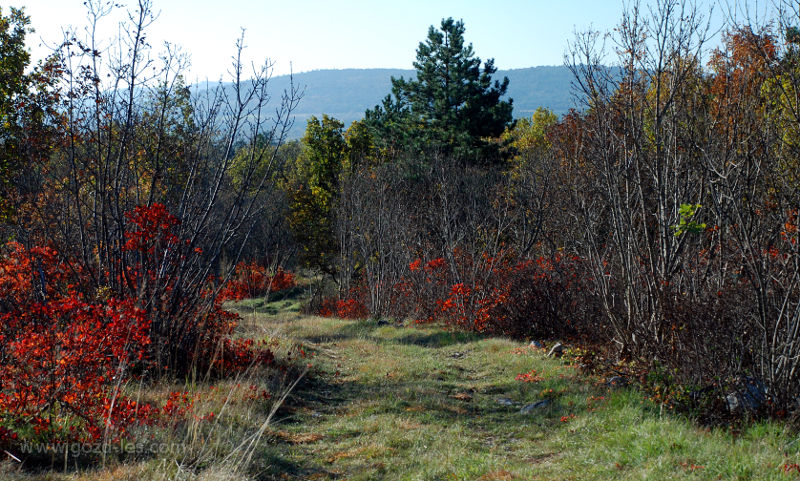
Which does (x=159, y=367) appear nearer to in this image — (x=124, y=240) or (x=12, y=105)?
(x=124, y=240)

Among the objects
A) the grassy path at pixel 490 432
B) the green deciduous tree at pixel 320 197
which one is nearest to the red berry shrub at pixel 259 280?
the green deciduous tree at pixel 320 197

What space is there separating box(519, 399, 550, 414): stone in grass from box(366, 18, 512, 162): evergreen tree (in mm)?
19640

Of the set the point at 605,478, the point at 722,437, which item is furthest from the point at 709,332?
the point at 605,478

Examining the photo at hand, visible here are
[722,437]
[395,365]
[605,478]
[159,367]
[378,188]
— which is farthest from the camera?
[378,188]

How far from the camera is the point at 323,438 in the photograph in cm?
595

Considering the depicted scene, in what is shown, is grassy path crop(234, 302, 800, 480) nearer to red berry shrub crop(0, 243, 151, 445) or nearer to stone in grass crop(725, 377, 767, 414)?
stone in grass crop(725, 377, 767, 414)

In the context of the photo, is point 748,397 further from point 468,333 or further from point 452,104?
point 452,104

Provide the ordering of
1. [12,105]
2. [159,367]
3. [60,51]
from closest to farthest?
[159,367], [60,51], [12,105]

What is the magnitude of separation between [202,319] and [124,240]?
155 cm

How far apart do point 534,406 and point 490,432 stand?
3.20 ft

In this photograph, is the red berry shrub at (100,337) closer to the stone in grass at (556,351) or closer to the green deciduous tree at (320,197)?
the stone in grass at (556,351)

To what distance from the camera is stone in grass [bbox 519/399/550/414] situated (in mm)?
6766

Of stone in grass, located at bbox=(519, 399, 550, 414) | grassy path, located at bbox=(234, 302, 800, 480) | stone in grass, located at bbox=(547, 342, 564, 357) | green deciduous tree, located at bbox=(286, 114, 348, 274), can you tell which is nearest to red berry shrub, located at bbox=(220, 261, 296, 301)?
green deciduous tree, located at bbox=(286, 114, 348, 274)

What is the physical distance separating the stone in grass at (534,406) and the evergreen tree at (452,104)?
64.4ft
